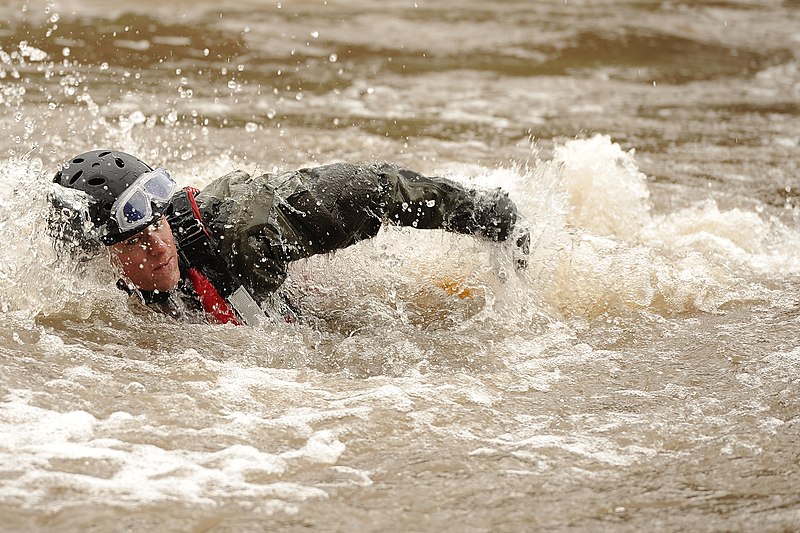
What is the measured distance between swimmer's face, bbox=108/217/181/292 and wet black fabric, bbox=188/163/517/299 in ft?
0.81

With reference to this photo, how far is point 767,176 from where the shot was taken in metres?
7.58

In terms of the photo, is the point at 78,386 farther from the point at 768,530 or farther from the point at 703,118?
the point at 703,118

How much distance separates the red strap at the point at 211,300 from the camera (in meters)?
4.33

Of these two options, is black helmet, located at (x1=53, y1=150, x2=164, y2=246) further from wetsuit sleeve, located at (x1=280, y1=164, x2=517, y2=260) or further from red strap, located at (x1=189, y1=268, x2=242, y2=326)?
wetsuit sleeve, located at (x1=280, y1=164, x2=517, y2=260)

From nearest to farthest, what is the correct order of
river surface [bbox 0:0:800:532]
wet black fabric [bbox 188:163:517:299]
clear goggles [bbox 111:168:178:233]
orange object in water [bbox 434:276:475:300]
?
river surface [bbox 0:0:800:532], clear goggles [bbox 111:168:178:233], wet black fabric [bbox 188:163:517:299], orange object in water [bbox 434:276:475:300]

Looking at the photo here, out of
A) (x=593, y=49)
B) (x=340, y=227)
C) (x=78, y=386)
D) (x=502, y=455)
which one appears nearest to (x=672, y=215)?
(x=340, y=227)

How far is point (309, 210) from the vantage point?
14.3ft

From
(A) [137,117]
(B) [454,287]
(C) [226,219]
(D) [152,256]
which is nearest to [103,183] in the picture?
(D) [152,256]

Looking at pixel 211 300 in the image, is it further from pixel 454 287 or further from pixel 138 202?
pixel 454 287

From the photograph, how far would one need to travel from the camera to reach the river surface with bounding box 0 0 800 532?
3297 millimetres

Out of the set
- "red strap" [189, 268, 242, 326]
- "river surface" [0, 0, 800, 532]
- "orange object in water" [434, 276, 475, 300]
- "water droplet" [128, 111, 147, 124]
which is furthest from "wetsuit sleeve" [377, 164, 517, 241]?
"water droplet" [128, 111, 147, 124]

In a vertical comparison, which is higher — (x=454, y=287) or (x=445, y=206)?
(x=445, y=206)

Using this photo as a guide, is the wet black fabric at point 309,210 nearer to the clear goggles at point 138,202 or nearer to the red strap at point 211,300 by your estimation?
the red strap at point 211,300

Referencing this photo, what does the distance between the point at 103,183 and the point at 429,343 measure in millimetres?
1606
